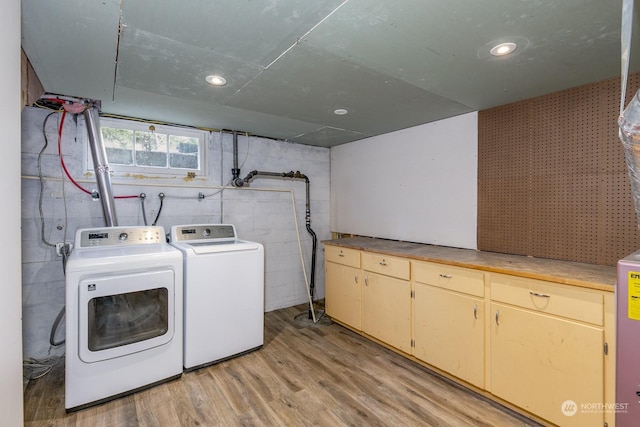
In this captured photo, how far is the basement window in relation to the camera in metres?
2.81

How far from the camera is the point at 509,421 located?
184 centimetres

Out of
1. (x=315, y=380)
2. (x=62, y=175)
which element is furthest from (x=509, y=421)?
(x=62, y=175)

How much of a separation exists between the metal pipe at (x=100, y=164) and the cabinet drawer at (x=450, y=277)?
266 centimetres

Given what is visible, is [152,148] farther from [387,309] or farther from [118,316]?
[387,309]

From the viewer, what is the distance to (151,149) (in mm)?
3020

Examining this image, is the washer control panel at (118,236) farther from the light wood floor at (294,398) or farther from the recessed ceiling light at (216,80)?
the recessed ceiling light at (216,80)

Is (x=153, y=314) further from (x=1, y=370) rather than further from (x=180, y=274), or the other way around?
(x=1, y=370)

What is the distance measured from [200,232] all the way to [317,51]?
2.03 metres

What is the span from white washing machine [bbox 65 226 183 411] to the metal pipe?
20 cm

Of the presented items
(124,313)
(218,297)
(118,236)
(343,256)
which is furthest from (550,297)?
(118,236)

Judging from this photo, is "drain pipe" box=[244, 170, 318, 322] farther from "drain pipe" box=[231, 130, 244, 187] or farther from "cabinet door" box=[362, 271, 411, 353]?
"cabinet door" box=[362, 271, 411, 353]

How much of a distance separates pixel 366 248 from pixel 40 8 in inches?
105

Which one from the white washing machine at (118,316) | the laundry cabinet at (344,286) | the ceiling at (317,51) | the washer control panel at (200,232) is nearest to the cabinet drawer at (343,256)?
the laundry cabinet at (344,286)

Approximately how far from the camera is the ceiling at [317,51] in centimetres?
132
